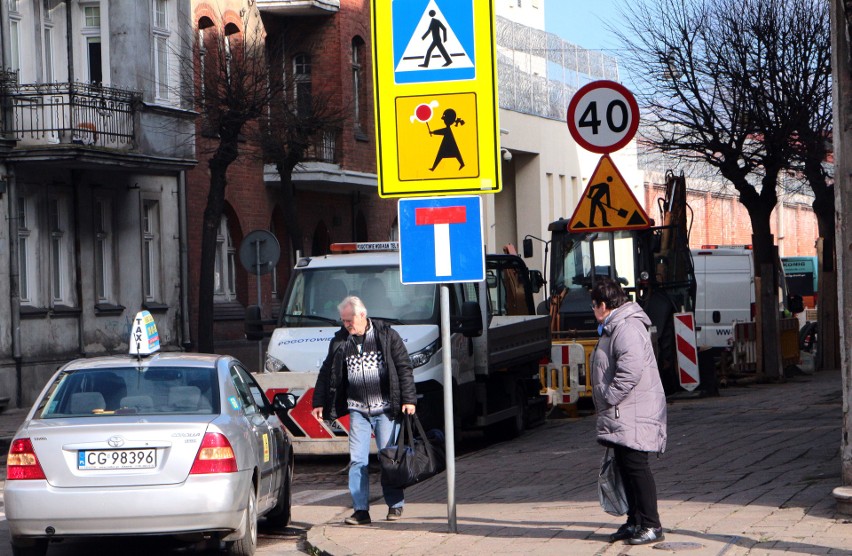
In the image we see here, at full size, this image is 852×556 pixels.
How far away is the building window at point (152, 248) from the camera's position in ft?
97.0

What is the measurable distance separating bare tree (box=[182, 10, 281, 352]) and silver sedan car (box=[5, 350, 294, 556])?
17065mm

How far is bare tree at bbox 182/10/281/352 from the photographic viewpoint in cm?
2672

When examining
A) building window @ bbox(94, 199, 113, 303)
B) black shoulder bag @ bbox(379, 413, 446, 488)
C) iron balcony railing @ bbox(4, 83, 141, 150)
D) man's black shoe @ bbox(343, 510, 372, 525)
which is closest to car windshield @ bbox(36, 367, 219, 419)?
black shoulder bag @ bbox(379, 413, 446, 488)

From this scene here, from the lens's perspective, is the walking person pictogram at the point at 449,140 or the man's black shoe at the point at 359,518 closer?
the walking person pictogram at the point at 449,140

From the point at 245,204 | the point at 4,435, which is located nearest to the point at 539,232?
the point at 245,204

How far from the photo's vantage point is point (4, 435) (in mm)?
20312

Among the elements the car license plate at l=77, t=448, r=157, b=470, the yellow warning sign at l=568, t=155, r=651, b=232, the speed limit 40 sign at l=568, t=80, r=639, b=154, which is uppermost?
the speed limit 40 sign at l=568, t=80, r=639, b=154

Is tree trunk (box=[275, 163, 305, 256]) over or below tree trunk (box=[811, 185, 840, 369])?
over

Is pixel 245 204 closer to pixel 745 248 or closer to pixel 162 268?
pixel 162 268

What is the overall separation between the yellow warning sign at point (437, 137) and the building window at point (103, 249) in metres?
18.9

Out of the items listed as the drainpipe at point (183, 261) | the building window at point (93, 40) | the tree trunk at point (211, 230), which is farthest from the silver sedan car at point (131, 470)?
the drainpipe at point (183, 261)

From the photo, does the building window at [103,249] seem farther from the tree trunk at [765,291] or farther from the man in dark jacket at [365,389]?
the man in dark jacket at [365,389]

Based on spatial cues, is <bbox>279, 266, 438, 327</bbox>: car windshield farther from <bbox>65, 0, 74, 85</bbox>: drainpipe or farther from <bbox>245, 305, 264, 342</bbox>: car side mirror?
<bbox>65, 0, 74, 85</bbox>: drainpipe

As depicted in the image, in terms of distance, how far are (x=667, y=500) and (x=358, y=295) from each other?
6470 mm
